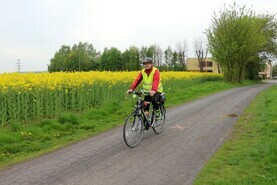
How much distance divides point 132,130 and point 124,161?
1587 millimetres

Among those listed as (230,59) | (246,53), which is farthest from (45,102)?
(246,53)

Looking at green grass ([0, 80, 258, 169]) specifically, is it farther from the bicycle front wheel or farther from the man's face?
the man's face

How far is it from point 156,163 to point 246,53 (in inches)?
1647

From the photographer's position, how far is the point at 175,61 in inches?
3775

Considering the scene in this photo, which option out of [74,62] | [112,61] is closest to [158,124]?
[112,61]

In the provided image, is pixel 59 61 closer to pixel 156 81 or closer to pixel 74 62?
pixel 74 62

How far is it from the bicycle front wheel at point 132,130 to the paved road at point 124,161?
0.19m

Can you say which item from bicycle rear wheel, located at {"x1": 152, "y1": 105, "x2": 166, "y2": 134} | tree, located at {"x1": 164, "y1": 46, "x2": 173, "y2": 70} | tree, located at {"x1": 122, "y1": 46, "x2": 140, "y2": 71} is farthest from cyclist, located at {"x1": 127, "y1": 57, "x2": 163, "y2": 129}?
tree, located at {"x1": 164, "y1": 46, "x2": 173, "y2": 70}

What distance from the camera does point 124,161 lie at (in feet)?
22.6

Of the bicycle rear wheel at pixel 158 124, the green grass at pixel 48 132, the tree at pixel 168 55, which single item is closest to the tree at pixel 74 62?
the tree at pixel 168 55

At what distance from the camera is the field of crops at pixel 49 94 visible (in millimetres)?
10852

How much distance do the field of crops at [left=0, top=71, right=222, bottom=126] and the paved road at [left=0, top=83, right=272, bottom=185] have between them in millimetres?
3407

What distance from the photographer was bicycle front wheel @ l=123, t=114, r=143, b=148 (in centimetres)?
815

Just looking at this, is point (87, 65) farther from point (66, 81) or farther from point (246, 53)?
point (66, 81)
